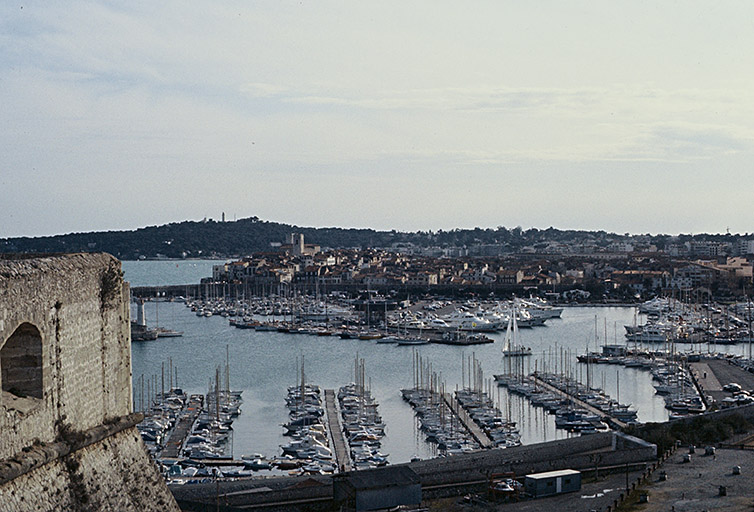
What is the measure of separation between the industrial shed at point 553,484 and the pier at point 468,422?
7710 mm

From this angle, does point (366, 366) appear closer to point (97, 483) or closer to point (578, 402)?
point (578, 402)

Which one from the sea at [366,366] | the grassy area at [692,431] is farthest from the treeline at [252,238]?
the grassy area at [692,431]

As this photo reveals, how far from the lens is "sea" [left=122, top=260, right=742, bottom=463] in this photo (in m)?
23.5

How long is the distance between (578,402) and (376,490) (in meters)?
15.3

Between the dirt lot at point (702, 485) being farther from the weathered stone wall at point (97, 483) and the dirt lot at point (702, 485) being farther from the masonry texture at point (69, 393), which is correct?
the masonry texture at point (69, 393)

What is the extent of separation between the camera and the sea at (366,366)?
23.5m

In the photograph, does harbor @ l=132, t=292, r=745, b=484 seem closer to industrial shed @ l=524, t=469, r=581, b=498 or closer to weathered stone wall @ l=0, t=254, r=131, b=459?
industrial shed @ l=524, t=469, r=581, b=498

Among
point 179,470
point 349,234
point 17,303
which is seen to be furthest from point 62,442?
point 349,234

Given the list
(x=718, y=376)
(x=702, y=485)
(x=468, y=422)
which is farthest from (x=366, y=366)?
(x=702, y=485)

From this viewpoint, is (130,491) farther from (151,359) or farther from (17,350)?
(151,359)

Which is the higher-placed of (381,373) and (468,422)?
(468,422)

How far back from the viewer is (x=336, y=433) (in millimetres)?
22828

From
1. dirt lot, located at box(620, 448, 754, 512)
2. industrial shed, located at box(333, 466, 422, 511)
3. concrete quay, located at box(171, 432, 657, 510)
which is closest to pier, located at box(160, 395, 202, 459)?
concrete quay, located at box(171, 432, 657, 510)

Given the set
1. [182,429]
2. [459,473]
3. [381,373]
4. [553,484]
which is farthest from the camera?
[381,373]
